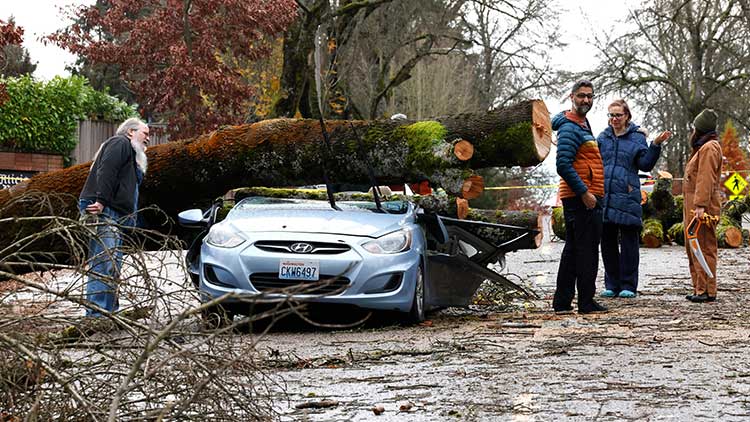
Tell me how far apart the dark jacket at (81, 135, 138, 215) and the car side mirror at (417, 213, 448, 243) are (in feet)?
7.81

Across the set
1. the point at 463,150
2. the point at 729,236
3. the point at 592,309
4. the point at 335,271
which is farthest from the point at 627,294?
the point at 729,236

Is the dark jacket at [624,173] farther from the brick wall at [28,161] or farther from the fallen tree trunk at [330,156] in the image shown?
the brick wall at [28,161]

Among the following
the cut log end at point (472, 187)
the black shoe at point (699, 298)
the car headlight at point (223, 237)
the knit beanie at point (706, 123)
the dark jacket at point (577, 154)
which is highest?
the knit beanie at point (706, 123)

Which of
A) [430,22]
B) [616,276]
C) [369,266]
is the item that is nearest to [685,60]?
[430,22]

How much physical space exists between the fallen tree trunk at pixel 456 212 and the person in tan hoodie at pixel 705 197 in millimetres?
1502

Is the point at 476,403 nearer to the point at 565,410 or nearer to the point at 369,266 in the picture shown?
the point at 565,410

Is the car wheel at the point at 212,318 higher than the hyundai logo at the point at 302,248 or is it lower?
higher

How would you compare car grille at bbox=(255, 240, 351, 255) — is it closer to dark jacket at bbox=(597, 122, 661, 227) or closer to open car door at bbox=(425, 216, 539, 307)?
open car door at bbox=(425, 216, 539, 307)

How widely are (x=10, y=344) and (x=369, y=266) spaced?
559 cm

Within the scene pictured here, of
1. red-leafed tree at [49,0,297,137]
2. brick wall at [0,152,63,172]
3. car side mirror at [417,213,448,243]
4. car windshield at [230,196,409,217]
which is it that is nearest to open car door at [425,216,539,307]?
car side mirror at [417,213,448,243]

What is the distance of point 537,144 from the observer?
9.81 meters

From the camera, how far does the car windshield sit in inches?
406

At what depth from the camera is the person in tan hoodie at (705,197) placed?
11477 millimetres

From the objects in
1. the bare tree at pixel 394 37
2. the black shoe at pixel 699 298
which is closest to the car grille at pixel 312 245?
the black shoe at pixel 699 298
